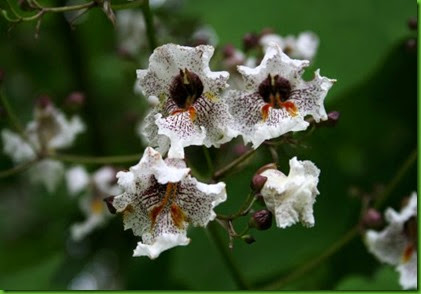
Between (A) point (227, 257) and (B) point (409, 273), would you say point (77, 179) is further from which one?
(B) point (409, 273)

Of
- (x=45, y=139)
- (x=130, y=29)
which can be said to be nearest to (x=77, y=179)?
(x=45, y=139)

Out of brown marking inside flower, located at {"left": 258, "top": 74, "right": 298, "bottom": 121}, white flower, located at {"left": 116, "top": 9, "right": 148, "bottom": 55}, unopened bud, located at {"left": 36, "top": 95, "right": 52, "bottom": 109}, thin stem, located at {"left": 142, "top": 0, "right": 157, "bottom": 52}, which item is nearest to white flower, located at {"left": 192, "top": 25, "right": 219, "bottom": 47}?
white flower, located at {"left": 116, "top": 9, "right": 148, "bottom": 55}

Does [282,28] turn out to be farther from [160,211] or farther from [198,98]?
[160,211]

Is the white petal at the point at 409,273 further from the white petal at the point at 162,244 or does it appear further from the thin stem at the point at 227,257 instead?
the white petal at the point at 162,244

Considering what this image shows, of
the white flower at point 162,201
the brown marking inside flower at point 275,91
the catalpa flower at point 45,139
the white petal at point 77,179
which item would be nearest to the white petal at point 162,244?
the white flower at point 162,201

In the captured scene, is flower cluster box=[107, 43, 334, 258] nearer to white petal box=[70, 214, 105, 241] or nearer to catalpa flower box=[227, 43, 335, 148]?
catalpa flower box=[227, 43, 335, 148]

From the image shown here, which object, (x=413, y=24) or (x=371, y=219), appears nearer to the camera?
(x=371, y=219)

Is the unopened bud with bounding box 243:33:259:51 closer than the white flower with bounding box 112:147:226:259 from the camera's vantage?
No
